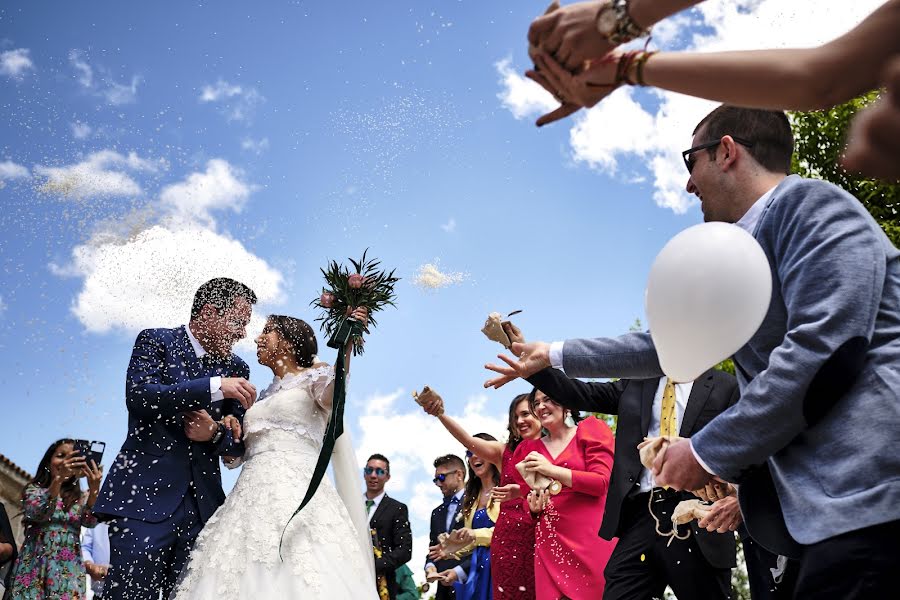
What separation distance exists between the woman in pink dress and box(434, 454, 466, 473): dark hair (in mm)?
3915

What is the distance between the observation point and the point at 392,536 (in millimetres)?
9328

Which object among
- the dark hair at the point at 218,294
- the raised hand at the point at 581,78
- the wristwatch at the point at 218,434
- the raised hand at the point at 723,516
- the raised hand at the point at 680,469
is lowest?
the raised hand at the point at 723,516

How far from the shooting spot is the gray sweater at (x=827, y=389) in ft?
6.19

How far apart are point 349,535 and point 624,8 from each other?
4736 mm

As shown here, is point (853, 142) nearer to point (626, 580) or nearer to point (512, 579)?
point (626, 580)

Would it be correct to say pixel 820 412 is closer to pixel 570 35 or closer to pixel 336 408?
pixel 570 35

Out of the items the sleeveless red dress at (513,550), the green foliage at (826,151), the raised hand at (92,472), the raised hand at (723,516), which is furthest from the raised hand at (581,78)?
the green foliage at (826,151)

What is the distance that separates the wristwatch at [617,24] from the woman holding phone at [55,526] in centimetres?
736

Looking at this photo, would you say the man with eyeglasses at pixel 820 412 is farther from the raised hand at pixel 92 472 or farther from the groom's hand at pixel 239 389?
the raised hand at pixel 92 472

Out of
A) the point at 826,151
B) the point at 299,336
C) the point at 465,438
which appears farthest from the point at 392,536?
the point at 826,151

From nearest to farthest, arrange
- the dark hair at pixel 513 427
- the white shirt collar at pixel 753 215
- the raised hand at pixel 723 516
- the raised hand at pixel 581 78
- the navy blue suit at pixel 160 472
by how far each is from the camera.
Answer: the raised hand at pixel 581 78
the white shirt collar at pixel 753 215
the raised hand at pixel 723 516
the navy blue suit at pixel 160 472
the dark hair at pixel 513 427

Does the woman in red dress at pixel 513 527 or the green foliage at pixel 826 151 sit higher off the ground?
the green foliage at pixel 826 151

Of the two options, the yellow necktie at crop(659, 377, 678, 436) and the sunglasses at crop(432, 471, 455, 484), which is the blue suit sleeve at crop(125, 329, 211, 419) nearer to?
the yellow necktie at crop(659, 377, 678, 436)

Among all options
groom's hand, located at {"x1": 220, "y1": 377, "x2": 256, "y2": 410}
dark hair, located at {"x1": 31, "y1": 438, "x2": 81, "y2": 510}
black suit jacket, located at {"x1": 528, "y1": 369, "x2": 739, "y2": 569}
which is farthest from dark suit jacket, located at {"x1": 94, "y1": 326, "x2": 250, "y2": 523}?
dark hair, located at {"x1": 31, "y1": 438, "x2": 81, "y2": 510}
